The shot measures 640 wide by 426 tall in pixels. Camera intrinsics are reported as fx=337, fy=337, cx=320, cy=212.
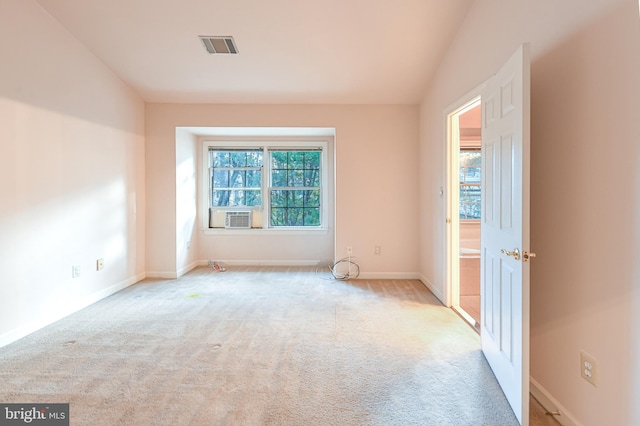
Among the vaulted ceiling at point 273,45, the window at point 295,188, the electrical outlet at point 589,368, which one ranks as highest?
the vaulted ceiling at point 273,45

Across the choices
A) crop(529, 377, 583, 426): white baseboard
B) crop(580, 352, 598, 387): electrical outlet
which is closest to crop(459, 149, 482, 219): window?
crop(529, 377, 583, 426): white baseboard

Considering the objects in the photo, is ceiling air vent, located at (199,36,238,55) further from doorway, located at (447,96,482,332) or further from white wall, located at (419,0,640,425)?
white wall, located at (419,0,640,425)

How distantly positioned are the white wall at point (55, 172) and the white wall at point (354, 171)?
1.47 feet

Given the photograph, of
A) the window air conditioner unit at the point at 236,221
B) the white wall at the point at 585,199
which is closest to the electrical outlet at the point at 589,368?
the white wall at the point at 585,199

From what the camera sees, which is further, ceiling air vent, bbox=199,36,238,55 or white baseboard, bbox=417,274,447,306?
white baseboard, bbox=417,274,447,306

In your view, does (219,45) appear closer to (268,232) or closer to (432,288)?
(268,232)

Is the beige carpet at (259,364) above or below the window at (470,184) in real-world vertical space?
below

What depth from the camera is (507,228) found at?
1.85 metres

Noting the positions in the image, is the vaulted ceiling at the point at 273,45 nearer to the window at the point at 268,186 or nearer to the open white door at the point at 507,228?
the window at the point at 268,186

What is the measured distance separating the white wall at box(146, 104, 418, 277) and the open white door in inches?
90.6

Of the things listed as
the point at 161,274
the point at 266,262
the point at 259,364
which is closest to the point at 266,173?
the point at 266,262

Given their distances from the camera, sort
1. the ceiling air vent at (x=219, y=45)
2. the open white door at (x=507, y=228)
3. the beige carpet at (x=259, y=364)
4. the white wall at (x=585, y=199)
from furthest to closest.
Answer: the ceiling air vent at (x=219, y=45) → the beige carpet at (x=259, y=364) → the open white door at (x=507, y=228) → the white wall at (x=585, y=199)

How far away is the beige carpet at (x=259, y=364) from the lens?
176 centimetres

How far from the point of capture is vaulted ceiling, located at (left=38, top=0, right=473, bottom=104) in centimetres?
302
